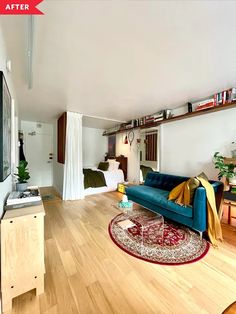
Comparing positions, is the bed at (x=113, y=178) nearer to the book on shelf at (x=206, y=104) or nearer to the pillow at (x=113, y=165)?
the pillow at (x=113, y=165)

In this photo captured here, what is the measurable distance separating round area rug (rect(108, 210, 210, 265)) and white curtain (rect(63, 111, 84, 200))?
171 centimetres

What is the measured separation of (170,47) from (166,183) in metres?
2.53

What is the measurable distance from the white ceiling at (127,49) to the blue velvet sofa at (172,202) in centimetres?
166

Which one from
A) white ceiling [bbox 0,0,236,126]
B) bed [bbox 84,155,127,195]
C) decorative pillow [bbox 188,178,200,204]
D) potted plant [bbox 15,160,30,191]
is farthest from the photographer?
bed [bbox 84,155,127,195]

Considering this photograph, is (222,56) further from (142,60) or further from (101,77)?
(101,77)

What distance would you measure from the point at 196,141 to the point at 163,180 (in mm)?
1109

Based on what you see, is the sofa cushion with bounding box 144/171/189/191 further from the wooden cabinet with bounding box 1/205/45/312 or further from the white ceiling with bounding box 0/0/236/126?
the wooden cabinet with bounding box 1/205/45/312

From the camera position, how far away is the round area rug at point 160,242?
5.81ft

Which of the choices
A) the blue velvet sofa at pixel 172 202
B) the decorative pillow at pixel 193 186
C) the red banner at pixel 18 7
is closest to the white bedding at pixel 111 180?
the blue velvet sofa at pixel 172 202

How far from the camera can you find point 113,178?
4.85 m

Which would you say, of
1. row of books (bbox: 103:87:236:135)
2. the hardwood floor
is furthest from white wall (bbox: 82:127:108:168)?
the hardwood floor

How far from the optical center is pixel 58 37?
1.41 meters

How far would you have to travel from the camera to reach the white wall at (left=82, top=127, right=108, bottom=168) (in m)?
6.03

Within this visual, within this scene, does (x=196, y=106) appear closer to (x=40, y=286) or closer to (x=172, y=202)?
(x=172, y=202)
